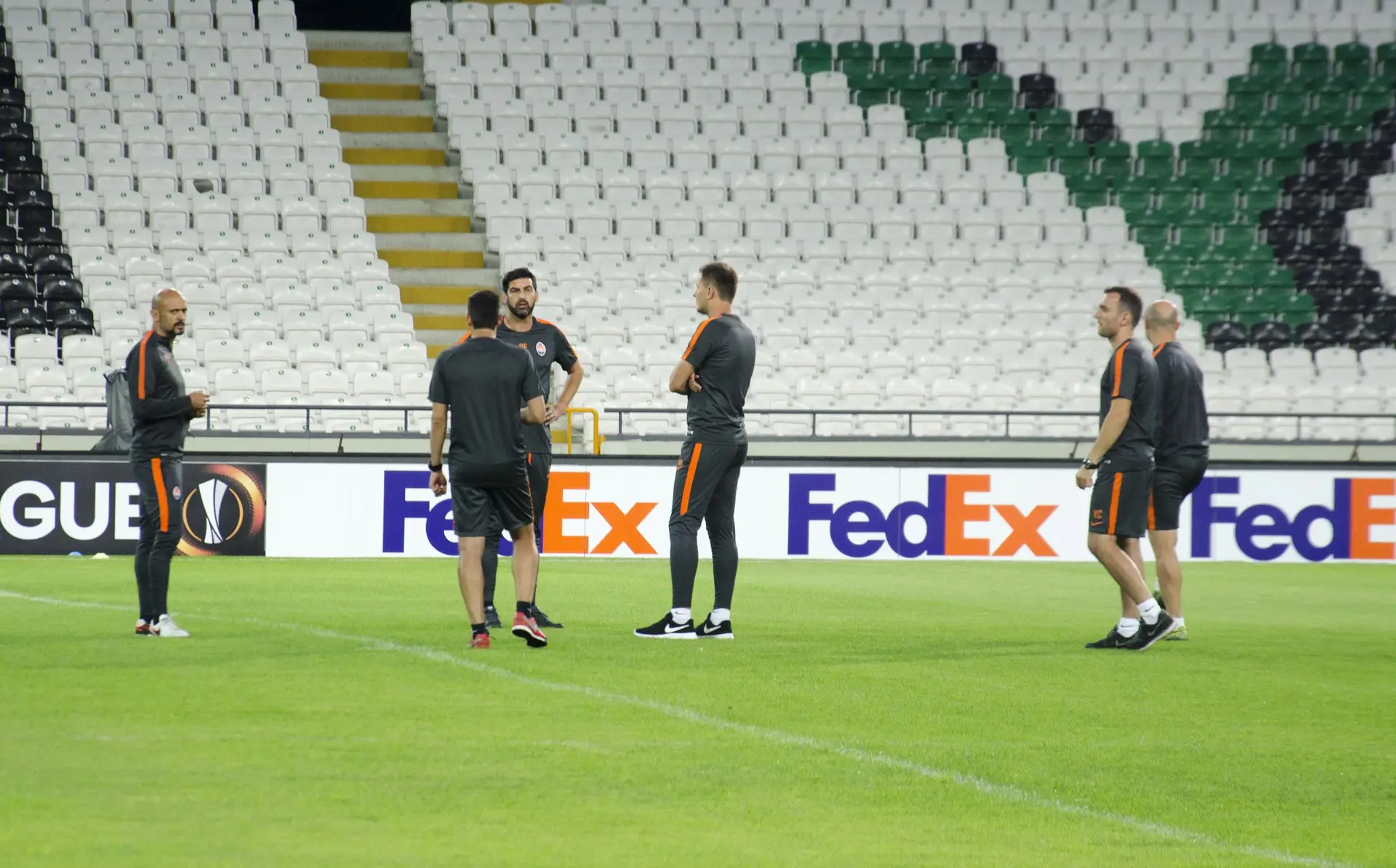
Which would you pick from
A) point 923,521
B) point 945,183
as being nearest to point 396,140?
point 945,183

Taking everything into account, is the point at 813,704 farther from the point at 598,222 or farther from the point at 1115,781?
the point at 598,222

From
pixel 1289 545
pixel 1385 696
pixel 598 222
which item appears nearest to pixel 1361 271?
pixel 1289 545

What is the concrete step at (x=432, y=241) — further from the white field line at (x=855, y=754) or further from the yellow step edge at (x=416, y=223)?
the white field line at (x=855, y=754)

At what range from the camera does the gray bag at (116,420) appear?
17.5 metres

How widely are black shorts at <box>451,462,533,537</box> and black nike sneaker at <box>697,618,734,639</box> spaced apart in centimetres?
153

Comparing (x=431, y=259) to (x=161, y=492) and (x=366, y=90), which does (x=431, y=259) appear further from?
(x=161, y=492)

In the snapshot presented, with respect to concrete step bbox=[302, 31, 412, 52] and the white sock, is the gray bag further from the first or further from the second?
concrete step bbox=[302, 31, 412, 52]

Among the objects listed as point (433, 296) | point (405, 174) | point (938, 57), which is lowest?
point (433, 296)

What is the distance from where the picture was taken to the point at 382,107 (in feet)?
90.7

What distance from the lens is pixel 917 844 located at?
482 centimetres

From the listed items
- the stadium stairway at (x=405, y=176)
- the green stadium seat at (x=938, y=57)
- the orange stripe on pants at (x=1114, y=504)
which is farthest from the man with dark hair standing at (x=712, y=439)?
the green stadium seat at (x=938, y=57)

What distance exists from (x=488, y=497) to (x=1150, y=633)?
392cm

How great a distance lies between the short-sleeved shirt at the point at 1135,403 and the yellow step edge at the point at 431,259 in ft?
54.0

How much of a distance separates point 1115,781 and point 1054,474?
1288cm
